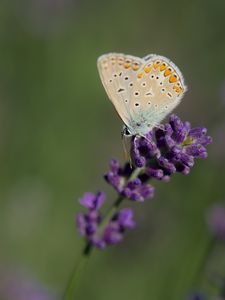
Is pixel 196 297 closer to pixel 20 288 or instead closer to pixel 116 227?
pixel 116 227

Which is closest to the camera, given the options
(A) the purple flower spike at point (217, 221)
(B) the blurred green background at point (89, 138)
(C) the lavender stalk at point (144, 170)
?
(C) the lavender stalk at point (144, 170)

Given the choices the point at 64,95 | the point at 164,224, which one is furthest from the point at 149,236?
the point at 64,95

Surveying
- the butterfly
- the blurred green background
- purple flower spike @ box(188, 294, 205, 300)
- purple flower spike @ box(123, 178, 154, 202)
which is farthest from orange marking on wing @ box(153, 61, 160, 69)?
the blurred green background

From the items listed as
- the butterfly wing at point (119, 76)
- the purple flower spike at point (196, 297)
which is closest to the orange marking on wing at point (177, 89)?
the butterfly wing at point (119, 76)

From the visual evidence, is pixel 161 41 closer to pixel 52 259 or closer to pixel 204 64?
pixel 204 64

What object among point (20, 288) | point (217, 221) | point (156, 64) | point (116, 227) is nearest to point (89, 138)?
point (20, 288)

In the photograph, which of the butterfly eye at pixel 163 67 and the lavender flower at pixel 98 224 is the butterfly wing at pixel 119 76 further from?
the lavender flower at pixel 98 224

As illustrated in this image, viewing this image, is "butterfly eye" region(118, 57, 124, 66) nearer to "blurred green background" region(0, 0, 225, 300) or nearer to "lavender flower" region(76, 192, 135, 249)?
"lavender flower" region(76, 192, 135, 249)
